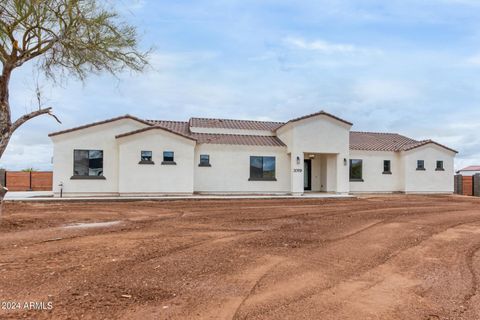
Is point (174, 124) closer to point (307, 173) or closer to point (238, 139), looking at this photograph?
point (238, 139)

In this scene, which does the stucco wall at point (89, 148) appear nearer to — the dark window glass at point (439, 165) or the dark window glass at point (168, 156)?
the dark window glass at point (168, 156)

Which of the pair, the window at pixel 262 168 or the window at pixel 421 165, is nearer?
the window at pixel 262 168

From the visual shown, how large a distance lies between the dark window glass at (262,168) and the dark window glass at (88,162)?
9.01m

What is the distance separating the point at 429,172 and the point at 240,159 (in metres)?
14.5

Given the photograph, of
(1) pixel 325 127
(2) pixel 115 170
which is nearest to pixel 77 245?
(2) pixel 115 170

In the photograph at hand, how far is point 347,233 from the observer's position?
9164 mm

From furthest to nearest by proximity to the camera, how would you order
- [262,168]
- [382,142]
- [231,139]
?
[382,142], [231,139], [262,168]

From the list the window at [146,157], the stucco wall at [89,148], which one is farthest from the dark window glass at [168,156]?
the stucco wall at [89,148]

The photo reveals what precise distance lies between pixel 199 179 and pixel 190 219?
399 inches

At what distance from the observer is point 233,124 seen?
2653 centimetres

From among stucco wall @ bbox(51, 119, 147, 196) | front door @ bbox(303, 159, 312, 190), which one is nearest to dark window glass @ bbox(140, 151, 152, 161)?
stucco wall @ bbox(51, 119, 147, 196)

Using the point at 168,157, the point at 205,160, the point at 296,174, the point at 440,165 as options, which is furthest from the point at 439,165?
the point at 168,157

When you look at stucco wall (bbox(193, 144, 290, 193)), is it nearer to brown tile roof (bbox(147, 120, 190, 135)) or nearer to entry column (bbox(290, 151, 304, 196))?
entry column (bbox(290, 151, 304, 196))

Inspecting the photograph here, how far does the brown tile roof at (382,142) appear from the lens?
2575 cm
